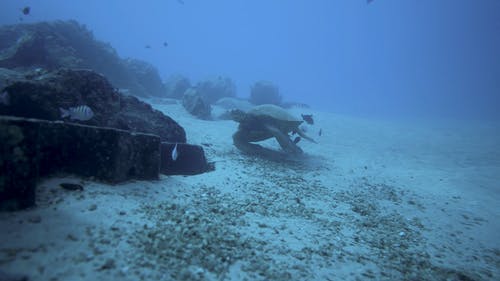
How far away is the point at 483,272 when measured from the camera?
12.8 ft

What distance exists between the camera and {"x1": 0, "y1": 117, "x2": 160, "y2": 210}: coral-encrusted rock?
102 inches

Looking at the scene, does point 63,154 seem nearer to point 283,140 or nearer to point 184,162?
point 184,162

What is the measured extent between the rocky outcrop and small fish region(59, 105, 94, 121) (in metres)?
9.63

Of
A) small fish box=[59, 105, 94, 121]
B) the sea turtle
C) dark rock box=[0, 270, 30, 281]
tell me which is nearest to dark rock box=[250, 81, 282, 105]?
the sea turtle

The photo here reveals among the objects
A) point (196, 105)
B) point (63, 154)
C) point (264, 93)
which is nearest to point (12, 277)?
point (63, 154)

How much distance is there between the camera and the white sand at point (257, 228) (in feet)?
8.39

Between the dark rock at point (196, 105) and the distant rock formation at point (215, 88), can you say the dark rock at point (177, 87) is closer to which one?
the distant rock formation at point (215, 88)

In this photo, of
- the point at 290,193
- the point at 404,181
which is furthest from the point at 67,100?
the point at 404,181

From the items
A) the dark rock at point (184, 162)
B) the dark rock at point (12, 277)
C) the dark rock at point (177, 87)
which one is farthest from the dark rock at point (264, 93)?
the dark rock at point (12, 277)

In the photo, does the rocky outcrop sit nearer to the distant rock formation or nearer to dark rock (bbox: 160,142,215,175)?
the distant rock formation

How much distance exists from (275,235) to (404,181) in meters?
6.65

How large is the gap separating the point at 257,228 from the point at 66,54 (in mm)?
15725

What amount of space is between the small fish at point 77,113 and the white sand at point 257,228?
158 cm

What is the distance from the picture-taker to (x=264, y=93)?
24938 mm
